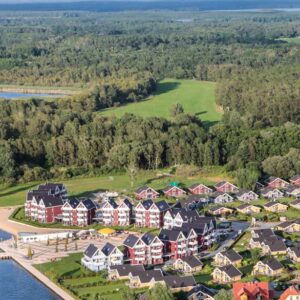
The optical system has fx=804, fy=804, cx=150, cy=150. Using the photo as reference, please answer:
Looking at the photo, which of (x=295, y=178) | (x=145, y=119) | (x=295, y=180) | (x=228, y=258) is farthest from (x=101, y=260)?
(x=145, y=119)

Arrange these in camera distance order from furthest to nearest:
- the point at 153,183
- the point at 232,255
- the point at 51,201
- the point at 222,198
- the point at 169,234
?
the point at 153,183 → the point at 222,198 → the point at 51,201 → the point at 169,234 → the point at 232,255

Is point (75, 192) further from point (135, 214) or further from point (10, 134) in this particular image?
point (10, 134)

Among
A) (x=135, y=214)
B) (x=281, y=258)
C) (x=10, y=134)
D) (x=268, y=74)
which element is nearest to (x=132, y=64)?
(x=268, y=74)

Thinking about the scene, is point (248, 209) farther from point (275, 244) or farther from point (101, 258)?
point (101, 258)

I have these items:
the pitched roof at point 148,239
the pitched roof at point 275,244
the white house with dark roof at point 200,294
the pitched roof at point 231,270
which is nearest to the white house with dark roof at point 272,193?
the pitched roof at point 275,244

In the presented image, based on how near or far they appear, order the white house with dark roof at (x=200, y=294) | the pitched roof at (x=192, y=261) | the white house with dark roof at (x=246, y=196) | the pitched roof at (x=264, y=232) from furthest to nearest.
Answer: the white house with dark roof at (x=246, y=196) → the pitched roof at (x=264, y=232) → the pitched roof at (x=192, y=261) → the white house with dark roof at (x=200, y=294)

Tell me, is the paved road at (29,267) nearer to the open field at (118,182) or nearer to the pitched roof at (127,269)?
the pitched roof at (127,269)

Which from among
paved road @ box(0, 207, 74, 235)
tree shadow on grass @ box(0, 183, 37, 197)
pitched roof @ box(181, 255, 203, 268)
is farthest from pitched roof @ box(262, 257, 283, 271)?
tree shadow on grass @ box(0, 183, 37, 197)

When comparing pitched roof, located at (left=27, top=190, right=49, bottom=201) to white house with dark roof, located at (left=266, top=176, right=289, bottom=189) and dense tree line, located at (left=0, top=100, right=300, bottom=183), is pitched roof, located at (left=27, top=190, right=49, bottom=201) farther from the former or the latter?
white house with dark roof, located at (left=266, top=176, right=289, bottom=189)
